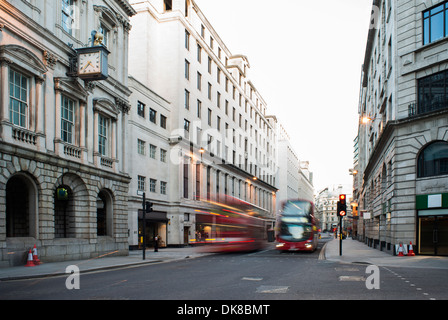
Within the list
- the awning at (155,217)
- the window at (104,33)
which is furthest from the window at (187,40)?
the window at (104,33)

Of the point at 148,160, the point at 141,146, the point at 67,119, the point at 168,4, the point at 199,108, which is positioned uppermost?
the point at 168,4

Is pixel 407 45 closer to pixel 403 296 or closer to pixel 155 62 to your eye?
pixel 403 296

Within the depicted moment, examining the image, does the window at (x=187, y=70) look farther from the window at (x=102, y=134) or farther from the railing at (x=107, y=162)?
the railing at (x=107, y=162)

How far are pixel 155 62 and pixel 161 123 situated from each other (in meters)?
8.17

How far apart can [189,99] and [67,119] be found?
2604 cm

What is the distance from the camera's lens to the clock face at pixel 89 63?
2502 centimetres

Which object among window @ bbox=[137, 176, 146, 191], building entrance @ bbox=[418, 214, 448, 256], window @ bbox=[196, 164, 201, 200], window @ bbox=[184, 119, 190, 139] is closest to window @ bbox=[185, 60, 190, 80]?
window @ bbox=[184, 119, 190, 139]


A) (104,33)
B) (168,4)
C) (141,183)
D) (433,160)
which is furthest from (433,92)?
(168,4)

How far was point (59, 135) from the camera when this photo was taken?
24172 mm

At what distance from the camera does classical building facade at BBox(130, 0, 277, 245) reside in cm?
4659

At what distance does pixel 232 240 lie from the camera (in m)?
28.9

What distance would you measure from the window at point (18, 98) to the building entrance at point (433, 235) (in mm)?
23739

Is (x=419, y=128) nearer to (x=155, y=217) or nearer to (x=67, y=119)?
(x=67, y=119)
